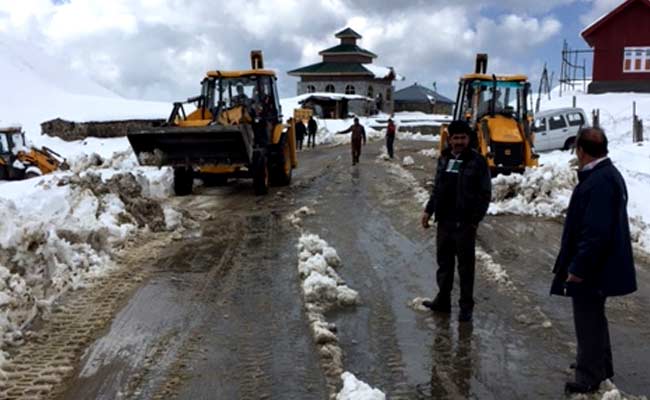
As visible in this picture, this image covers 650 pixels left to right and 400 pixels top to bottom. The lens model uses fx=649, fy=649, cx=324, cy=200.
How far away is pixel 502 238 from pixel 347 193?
510 cm

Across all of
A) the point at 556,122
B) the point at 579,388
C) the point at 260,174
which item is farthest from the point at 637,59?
the point at 579,388

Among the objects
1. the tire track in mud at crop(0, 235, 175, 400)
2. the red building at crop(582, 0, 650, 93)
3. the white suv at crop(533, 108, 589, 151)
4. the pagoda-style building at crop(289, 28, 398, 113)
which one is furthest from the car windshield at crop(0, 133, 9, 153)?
the pagoda-style building at crop(289, 28, 398, 113)

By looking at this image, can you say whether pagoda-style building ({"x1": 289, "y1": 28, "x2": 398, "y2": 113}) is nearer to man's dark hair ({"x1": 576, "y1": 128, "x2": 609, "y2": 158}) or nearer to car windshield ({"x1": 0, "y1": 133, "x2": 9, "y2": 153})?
car windshield ({"x1": 0, "y1": 133, "x2": 9, "y2": 153})

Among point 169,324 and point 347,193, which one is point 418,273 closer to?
point 169,324

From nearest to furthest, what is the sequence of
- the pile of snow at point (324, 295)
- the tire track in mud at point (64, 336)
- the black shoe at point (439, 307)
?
the tire track in mud at point (64, 336) < the pile of snow at point (324, 295) < the black shoe at point (439, 307)

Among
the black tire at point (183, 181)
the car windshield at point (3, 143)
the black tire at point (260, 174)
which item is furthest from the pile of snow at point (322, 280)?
the car windshield at point (3, 143)

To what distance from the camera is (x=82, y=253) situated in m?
7.31

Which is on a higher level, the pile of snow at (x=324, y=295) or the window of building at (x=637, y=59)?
the window of building at (x=637, y=59)

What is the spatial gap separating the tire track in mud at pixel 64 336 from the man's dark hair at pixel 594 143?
3.71 meters

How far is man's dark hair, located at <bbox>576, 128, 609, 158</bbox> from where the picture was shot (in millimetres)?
3967

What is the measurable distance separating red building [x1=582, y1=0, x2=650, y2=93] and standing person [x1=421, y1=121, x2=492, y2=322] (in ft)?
Result: 105

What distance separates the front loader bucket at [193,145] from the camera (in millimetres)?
11898

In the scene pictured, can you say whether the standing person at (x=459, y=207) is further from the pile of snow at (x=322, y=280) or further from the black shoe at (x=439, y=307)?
the pile of snow at (x=322, y=280)

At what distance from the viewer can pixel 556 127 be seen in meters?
23.0
